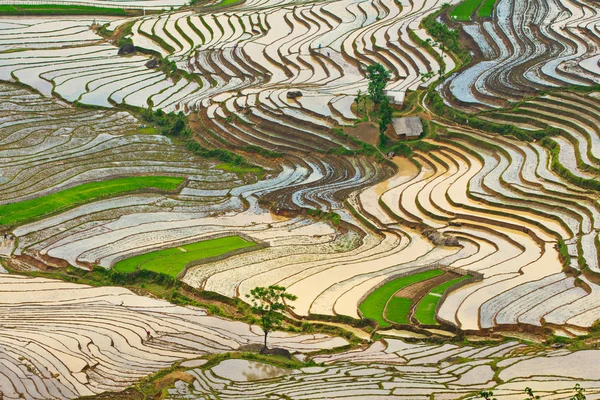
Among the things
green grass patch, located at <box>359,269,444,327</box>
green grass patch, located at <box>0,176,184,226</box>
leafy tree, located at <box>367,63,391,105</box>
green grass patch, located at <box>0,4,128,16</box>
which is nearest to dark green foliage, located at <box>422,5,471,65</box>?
leafy tree, located at <box>367,63,391,105</box>

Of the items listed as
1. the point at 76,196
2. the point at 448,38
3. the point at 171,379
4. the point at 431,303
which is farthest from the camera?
the point at 448,38

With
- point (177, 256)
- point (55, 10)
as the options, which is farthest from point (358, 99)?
point (55, 10)

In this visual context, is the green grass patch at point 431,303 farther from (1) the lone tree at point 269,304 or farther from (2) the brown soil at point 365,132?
(2) the brown soil at point 365,132

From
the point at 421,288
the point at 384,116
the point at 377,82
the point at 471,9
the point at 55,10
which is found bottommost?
the point at 421,288

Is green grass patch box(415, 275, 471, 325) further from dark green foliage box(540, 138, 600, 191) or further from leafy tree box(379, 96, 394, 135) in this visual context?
leafy tree box(379, 96, 394, 135)

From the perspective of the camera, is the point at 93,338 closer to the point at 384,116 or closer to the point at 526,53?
the point at 384,116

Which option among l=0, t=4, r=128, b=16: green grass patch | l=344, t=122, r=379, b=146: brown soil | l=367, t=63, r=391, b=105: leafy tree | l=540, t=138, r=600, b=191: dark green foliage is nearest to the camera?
l=540, t=138, r=600, b=191: dark green foliage
